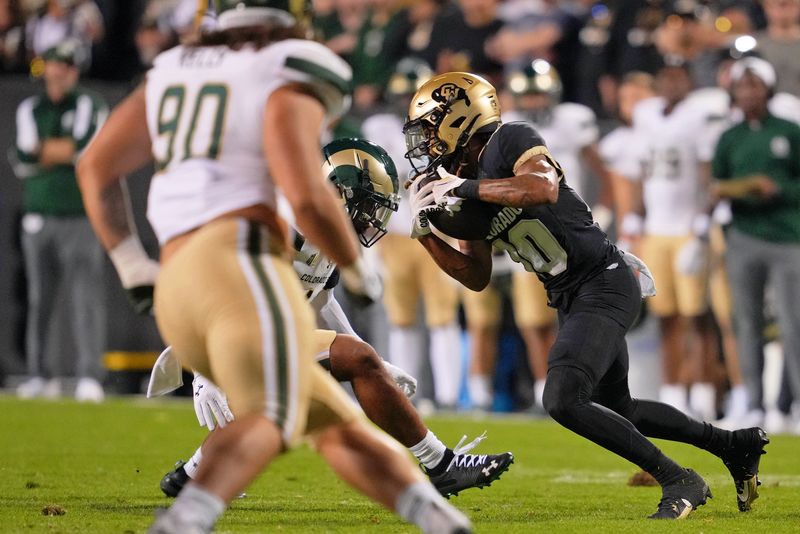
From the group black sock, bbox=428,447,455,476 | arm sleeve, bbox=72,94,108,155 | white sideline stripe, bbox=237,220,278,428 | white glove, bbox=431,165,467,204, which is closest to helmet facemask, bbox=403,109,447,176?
white glove, bbox=431,165,467,204

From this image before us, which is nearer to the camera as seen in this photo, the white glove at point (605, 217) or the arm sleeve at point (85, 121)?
the arm sleeve at point (85, 121)

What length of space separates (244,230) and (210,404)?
198 cm

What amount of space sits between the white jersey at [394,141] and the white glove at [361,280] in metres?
7.21

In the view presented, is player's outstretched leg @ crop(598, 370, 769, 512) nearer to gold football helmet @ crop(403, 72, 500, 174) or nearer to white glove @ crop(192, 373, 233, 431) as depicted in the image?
gold football helmet @ crop(403, 72, 500, 174)

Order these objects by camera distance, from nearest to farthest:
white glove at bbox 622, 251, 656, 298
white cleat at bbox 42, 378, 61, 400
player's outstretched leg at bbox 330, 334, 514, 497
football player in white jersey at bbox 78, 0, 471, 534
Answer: football player in white jersey at bbox 78, 0, 471, 534 → player's outstretched leg at bbox 330, 334, 514, 497 → white glove at bbox 622, 251, 656, 298 → white cleat at bbox 42, 378, 61, 400

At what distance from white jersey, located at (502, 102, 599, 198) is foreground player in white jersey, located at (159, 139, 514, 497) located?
17.4ft

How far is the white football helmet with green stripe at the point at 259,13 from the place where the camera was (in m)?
3.62

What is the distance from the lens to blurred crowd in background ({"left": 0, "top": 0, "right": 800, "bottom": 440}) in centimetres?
967

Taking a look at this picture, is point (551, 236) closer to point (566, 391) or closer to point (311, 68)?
point (566, 391)

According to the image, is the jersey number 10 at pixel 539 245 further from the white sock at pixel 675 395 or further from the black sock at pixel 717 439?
the white sock at pixel 675 395

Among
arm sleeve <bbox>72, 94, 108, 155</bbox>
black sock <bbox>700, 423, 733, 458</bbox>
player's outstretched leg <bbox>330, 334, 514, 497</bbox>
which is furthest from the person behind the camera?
arm sleeve <bbox>72, 94, 108, 155</bbox>

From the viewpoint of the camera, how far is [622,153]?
10828mm

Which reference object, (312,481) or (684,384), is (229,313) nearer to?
(312,481)

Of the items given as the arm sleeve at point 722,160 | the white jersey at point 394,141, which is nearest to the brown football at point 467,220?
the arm sleeve at point 722,160
